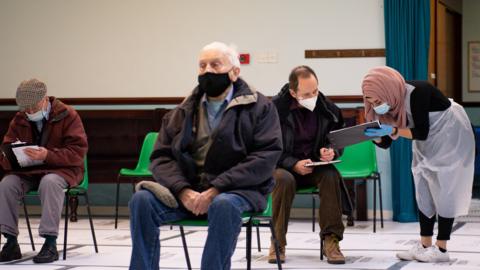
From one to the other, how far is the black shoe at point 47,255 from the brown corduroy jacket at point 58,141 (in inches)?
17.7

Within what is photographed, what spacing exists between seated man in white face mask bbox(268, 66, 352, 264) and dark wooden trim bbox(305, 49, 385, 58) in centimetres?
238

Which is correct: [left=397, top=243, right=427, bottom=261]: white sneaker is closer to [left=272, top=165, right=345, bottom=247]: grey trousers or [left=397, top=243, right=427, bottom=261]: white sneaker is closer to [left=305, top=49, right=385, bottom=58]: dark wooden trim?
[left=272, top=165, right=345, bottom=247]: grey trousers

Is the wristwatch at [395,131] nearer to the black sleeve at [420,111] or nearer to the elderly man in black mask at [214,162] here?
the black sleeve at [420,111]

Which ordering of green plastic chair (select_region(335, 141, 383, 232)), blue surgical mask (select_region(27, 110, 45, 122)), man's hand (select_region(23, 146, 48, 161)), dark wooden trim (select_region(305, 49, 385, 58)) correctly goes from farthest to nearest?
dark wooden trim (select_region(305, 49, 385, 58))
green plastic chair (select_region(335, 141, 383, 232))
blue surgical mask (select_region(27, 110, 45, 122))
man's hand (select_region(23, 146, 48, 161))

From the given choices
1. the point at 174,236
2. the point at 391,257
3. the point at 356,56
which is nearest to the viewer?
the point at 391,257

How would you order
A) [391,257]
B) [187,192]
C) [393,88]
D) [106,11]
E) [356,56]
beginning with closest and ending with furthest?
[187,192]
[393,88]
[391,257]
[356,56]
[106,11]

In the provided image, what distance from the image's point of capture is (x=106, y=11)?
28.0ft

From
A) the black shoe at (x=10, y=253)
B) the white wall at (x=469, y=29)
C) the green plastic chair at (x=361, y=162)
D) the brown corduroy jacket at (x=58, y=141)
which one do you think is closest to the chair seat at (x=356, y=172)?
the green plastic chair at (x=361, y=162)

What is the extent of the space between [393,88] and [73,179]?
214cm

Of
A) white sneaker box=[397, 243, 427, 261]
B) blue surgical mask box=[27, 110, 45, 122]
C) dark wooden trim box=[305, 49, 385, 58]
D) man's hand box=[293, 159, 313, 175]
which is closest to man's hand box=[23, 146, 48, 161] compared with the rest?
blue surgical mask box=[27, 110, 45, 122]

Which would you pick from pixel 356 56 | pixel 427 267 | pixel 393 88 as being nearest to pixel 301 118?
pixel 393 88

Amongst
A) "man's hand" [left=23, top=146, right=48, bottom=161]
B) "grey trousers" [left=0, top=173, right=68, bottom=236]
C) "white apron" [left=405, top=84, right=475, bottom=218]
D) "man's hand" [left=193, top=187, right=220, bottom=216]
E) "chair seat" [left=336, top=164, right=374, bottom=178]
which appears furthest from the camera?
"chair seat" [left=336, top=164, right=374, bottom=178]

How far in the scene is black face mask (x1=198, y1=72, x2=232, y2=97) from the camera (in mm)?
4211

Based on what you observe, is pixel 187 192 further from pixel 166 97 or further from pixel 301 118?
pixel 166 97
